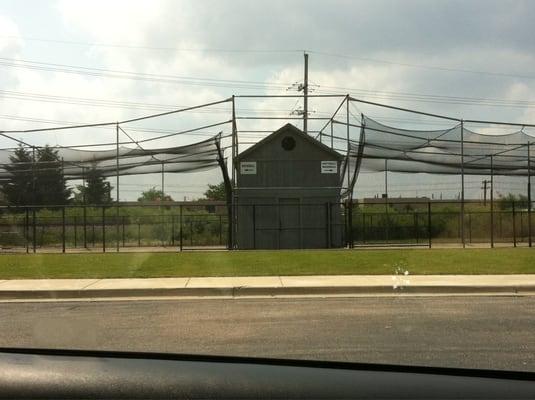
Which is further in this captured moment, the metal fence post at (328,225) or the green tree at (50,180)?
the green tree at (50,180)

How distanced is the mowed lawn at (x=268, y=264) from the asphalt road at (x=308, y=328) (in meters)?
3.39

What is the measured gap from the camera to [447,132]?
24.3m

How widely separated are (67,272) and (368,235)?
17.9 m

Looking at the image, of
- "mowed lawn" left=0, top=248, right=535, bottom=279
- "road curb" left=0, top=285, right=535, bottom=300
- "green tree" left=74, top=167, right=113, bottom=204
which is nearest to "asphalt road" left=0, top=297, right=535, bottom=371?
"road curb" left=0, top=285, right=535, bottom=300

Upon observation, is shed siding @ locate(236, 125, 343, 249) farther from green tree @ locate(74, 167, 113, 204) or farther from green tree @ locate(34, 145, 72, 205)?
green tree @ locate(74, 167, 113, 204)

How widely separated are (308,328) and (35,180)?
2049 cm

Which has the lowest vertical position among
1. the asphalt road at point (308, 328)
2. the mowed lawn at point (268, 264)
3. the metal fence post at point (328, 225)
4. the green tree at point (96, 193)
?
the asphalt road at point (308, 328)

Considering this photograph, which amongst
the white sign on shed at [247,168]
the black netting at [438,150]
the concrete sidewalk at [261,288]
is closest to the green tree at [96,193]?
the white sign on shed at [247,168]

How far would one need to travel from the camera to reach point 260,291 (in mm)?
12266

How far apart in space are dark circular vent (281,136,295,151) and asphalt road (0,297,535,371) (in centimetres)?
1435

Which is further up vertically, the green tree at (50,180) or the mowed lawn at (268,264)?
the green tree at (50,180)

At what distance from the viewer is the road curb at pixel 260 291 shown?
12.1m

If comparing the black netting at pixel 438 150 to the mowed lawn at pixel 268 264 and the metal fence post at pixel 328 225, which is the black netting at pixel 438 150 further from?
the mowed lawn at pixel 268 264

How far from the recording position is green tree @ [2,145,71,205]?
25.9m
